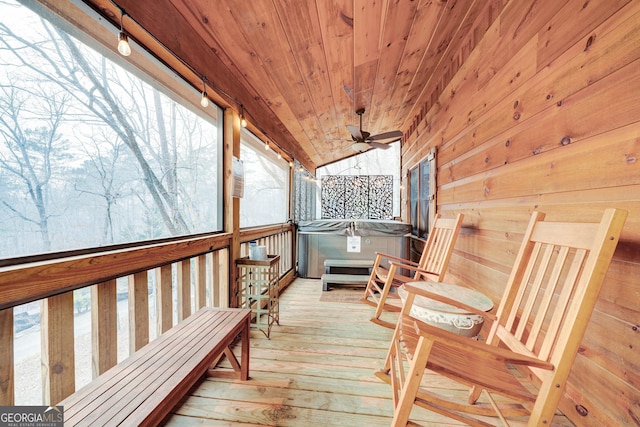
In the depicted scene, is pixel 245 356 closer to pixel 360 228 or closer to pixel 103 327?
pixel 103 327

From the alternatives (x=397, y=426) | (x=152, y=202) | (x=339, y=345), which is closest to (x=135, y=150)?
(x=152, y=202)

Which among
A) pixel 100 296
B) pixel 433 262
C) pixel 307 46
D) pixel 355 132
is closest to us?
pixel 100 296

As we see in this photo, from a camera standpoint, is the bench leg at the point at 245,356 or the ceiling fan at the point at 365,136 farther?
the ceiling fan at the point at 365,136

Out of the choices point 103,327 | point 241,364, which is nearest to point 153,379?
point 103,327

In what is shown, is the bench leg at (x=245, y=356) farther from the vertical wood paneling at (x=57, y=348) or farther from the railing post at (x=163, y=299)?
the vertical wood paneling at (x=57, y=348)

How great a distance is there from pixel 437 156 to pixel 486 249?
1.51 metres

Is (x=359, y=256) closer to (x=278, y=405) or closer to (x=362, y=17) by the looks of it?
(x=278, y=405)

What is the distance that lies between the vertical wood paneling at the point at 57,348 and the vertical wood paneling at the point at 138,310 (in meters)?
0.28

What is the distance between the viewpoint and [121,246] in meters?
1.24

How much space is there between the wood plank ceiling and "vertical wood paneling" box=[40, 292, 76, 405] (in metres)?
1.29

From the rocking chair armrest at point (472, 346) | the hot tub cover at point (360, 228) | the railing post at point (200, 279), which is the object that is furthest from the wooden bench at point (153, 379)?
the hot tub cover at point (360, 228)

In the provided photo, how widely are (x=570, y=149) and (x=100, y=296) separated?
2.37m

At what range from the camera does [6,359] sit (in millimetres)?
859

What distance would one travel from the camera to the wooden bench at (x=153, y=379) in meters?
0.86
